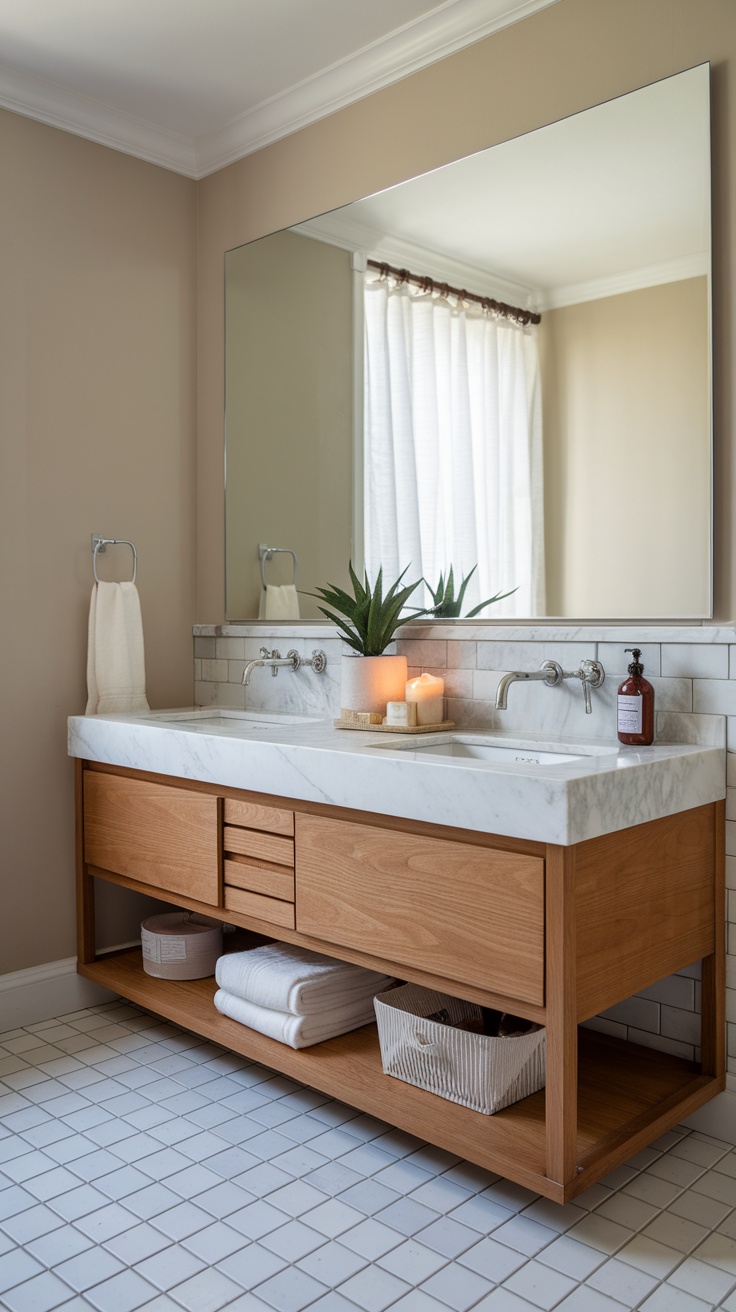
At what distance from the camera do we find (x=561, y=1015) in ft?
5.13

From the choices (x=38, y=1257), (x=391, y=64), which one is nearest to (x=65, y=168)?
(x=391, y=64)

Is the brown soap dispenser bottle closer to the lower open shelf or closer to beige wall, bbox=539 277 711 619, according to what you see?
beige wall, bbox=539 277 711 619

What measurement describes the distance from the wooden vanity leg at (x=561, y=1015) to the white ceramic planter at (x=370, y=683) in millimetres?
839

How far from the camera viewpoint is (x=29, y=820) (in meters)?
2.68

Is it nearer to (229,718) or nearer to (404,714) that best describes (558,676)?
(404,714)

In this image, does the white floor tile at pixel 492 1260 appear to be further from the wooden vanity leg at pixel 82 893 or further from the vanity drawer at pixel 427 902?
the wooden vanity leg at pixel 82 893

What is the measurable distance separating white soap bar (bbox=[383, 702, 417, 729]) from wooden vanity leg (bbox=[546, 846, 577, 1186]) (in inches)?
28.0

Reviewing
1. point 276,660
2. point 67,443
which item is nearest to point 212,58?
point 67,443

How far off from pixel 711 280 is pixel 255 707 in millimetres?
1663

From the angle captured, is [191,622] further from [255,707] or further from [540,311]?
[540,311]

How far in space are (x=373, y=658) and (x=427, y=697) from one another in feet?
0.54

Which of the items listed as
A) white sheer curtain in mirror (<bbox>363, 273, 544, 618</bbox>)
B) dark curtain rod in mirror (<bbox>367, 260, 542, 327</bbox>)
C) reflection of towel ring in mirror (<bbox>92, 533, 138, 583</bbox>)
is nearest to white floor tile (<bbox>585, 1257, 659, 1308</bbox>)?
white sheer curtain in mirror (<bbox>363, 273, 544, 618</bbox>)

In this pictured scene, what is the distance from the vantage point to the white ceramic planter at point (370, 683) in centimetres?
234

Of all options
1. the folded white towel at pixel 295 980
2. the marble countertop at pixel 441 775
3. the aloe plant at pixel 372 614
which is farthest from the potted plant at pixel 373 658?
the folded white towel at pixel 295 980
